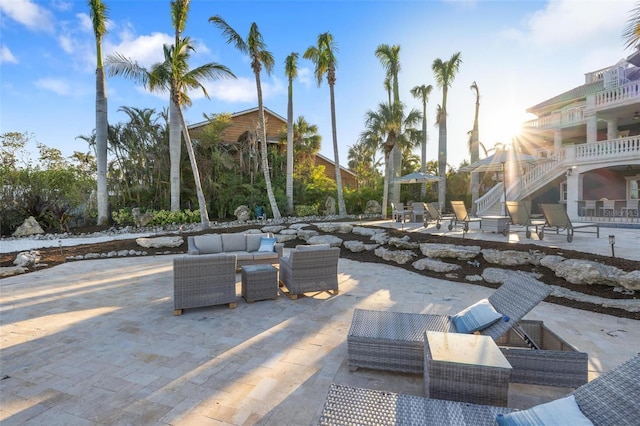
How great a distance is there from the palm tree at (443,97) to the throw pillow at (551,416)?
58.0ft

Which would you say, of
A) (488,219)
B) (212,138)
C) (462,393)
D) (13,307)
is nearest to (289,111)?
(212,138)

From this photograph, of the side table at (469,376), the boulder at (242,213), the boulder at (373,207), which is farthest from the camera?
the boulder at (373,207)

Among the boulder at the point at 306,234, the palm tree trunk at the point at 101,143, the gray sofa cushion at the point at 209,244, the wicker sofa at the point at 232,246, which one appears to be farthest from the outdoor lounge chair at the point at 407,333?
the palm tree trunk at the point at 101,143

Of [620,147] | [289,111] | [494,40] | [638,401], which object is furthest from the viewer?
[289,111]

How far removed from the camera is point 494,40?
7887mm

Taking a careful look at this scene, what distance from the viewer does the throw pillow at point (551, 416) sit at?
1405 mm

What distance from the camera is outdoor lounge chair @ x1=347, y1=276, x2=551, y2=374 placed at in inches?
100

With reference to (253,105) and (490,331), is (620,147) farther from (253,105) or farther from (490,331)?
(253,105)

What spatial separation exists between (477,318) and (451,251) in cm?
387

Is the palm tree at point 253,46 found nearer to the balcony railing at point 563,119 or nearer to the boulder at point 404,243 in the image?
the boulder at point 404,243

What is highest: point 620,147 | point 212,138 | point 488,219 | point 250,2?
point 250,2

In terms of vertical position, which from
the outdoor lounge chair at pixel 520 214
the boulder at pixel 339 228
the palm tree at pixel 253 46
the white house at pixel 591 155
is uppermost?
the palm tree at pixel 253 46

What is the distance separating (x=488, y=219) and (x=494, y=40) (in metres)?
4.65

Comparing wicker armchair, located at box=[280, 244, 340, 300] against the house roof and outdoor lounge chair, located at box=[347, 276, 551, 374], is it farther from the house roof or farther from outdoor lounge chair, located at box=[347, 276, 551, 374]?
the house roof
